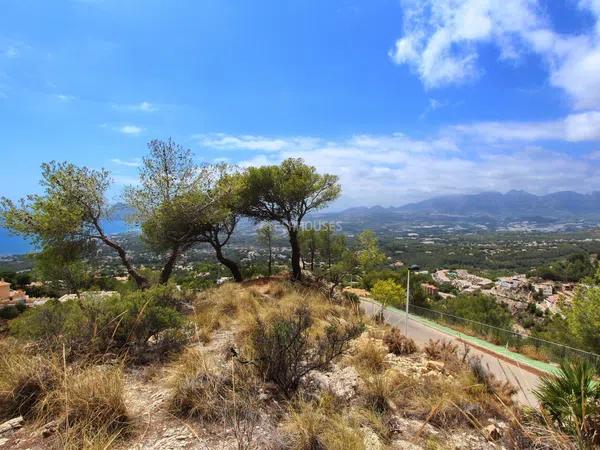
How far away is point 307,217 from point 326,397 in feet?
51.9

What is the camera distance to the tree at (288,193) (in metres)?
17.9

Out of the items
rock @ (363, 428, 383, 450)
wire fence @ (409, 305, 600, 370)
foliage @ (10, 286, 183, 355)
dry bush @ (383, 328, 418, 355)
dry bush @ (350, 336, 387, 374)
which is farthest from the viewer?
wire fence @ (409, 305, 600, 370)

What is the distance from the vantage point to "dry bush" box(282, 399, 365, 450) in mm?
3008

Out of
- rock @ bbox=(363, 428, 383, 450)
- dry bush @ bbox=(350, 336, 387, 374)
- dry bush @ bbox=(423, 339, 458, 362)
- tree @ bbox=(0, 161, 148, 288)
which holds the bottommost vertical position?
dry bush @ bbox=(423, 339, 458, 362)

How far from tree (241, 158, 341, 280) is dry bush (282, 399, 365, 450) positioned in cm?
1466

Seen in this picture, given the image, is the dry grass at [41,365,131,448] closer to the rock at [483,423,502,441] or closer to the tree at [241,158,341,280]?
the rock at [483,423,502,441]

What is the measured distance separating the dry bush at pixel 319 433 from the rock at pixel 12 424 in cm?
260

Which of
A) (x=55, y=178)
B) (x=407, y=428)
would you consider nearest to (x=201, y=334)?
(x=407, y=428)

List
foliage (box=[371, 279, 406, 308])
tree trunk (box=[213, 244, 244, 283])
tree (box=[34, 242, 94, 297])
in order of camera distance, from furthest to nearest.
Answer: foliage (box=[371, 279, 406, 308]) → tree trunk (box=[213, 244, 244, 283]) → tree (box=[34, 242, 94, 297])

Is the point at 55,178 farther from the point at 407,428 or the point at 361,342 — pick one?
the point at 407,428

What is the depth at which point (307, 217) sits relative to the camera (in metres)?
19.7

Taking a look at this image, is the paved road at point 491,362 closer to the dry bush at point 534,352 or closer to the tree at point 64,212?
the dry bush at point 534,352

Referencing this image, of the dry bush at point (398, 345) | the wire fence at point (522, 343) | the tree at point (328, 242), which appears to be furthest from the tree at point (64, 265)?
the tree at point (328, 242)

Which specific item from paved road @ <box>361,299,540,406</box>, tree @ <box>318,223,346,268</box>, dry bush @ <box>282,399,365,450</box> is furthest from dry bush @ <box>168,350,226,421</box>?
tree @ <box>318,223,346,268</box>
